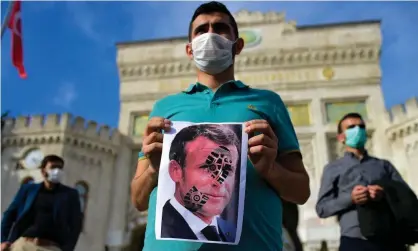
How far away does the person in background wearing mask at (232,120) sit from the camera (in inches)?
60.9

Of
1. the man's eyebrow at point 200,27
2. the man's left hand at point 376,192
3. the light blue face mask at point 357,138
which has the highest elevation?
the light blue face mask at point 357,138

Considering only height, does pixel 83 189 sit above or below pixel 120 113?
below

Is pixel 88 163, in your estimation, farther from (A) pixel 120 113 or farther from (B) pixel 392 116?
(B) pixel 392 116

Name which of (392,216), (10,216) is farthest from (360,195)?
(10,216)

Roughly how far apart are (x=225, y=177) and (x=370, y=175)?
7.70 feet

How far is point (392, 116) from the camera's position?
47.4ft

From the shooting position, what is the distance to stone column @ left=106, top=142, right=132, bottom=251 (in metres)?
14.0

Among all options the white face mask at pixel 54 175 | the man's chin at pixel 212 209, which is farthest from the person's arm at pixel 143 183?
the white face mask at pixel 54 175

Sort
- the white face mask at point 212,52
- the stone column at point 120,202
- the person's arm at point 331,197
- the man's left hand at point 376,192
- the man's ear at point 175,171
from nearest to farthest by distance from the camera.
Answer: the man's ear at point 175,171
the white face mask at point 212,52
the man's left hand at point 376,192
the person's arm at point 331,197
the stone column at point 120,202

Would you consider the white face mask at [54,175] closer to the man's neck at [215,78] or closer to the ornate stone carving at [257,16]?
the man's neck at [215,78]

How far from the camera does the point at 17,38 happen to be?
12.2 meters

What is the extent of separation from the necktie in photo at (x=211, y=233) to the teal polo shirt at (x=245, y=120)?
0.05 m

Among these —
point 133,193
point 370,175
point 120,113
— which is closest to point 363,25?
point 120,113

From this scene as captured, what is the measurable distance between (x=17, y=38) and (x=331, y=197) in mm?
10846
